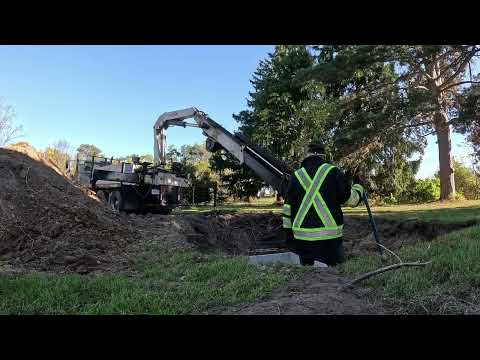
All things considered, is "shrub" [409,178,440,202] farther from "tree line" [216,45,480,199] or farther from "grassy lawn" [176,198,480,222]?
"grassy lawn" [176,198,480,222]

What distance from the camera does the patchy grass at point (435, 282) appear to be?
3.59 metres

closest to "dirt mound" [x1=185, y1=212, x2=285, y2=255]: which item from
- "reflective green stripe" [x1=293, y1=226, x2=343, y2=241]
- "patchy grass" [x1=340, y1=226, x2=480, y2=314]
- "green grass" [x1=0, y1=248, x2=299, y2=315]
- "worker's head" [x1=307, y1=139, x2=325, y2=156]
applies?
"green grass" [x1=0, y1=248, x2=299, y2=315]

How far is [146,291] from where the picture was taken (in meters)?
5.02

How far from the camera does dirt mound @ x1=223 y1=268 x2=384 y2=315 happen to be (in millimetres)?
3428

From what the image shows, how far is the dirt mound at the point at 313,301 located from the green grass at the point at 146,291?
270 millimetres

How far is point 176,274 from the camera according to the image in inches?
249

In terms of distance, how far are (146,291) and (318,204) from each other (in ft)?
7.18

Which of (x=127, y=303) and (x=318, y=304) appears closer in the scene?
(x=318, y=304)

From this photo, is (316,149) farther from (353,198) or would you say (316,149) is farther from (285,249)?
(285,249)

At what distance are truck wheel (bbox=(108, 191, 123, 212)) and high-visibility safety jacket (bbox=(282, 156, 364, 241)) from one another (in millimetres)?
11799

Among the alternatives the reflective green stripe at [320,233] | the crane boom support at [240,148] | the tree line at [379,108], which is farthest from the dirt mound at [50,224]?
the tree line at [379,108]
